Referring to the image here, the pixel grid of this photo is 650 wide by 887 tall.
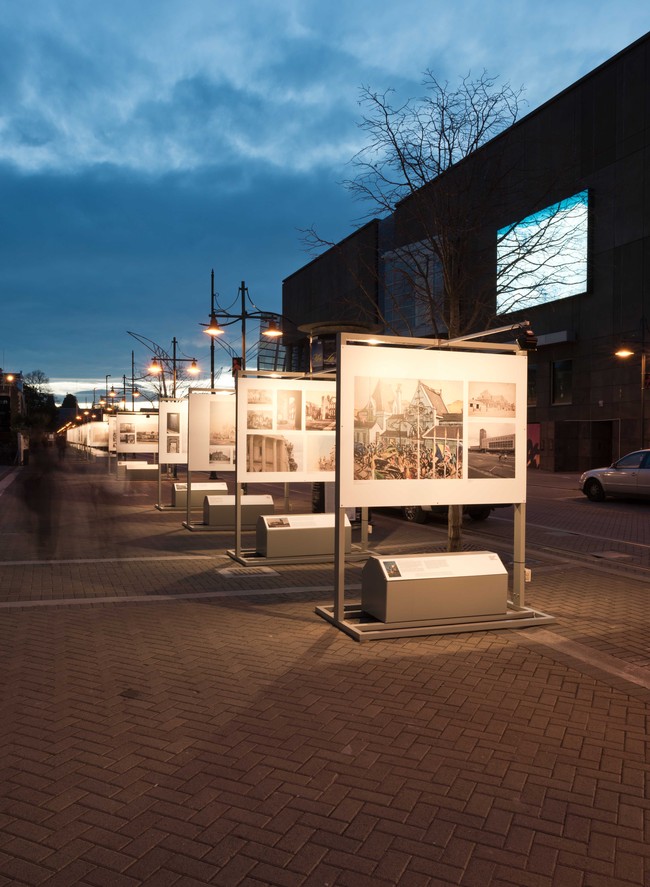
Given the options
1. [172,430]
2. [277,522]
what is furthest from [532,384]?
[277,522]

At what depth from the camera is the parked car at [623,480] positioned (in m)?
22.4

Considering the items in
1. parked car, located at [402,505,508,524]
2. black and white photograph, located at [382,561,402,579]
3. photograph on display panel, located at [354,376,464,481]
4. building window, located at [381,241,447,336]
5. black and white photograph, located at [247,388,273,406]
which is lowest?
parked car, located at [402,505,508,524]

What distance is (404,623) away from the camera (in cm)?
752

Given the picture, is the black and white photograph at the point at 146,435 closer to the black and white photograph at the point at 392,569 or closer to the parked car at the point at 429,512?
the parked car at the point at 429,512

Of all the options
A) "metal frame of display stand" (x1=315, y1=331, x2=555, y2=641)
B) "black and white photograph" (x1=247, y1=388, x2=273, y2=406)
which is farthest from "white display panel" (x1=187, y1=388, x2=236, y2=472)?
"metal frame of display stand" (x1=315, y1=331, x2=555, y2=641)

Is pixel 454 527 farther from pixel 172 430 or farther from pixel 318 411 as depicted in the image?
pixel 172 430

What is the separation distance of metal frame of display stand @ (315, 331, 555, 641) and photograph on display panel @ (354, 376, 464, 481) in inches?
11.3

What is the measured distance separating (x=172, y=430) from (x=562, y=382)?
101 ft

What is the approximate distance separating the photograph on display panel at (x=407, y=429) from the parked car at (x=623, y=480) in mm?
16458

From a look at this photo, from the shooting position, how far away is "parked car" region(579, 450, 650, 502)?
22.4 metres

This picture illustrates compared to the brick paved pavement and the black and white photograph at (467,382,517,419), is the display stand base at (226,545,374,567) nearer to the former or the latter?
the brick paved pavement

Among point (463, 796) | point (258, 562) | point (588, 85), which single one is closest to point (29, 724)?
point (463, 796)

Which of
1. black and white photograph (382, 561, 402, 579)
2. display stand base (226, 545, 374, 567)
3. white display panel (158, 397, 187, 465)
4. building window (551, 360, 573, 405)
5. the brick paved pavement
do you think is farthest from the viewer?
building window (551, 360, 573, 405)

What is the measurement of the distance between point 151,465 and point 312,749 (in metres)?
33.7
